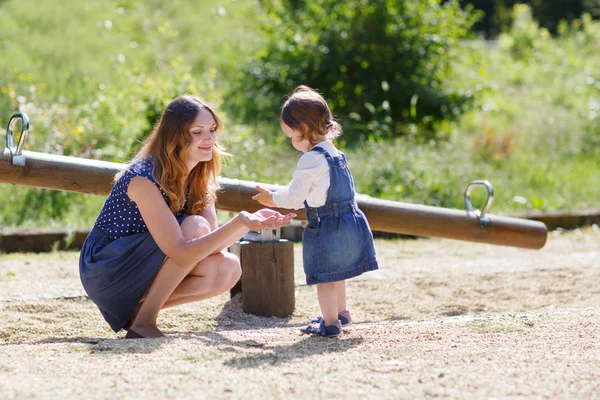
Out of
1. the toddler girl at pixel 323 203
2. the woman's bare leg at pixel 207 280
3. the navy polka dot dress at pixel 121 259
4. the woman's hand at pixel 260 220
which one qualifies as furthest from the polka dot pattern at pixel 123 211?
the toddler girl at pixel 323 203

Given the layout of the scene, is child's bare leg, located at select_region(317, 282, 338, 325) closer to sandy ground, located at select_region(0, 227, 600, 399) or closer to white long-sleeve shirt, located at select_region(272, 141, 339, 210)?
sandy ground, located at select_region(0, 227, 600, 399)

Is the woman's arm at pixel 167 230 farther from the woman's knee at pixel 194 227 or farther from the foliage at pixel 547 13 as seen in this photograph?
the foliage at pixel 547 13

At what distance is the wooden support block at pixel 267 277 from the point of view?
14.5 feet

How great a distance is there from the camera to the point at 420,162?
8.26 metres

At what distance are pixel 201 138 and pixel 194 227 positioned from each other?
1.33 ft

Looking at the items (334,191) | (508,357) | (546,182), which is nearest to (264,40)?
(546,182)

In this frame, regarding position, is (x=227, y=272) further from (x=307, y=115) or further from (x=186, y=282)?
(x=307, y=115)

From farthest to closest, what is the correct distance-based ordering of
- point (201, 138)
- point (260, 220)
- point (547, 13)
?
point (547, 13) < point (201, 138) < point (260, 220)

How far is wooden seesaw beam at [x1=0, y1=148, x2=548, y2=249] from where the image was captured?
4367 millimetres

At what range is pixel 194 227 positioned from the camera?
3762 mm

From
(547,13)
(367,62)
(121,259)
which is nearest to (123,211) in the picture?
(121,259)

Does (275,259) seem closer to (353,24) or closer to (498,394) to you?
(498,394)

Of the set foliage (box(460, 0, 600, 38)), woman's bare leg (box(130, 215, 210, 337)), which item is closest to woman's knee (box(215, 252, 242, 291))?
woman's bare leg (box(130, 215, 210, 337))

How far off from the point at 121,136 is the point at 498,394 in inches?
225
